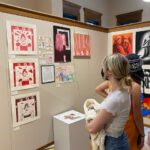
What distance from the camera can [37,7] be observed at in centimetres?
440

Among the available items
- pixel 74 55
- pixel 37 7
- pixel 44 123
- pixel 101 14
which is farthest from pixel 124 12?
pixel 44 123

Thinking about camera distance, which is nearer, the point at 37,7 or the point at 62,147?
the point at 62,147

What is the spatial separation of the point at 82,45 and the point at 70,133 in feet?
5.01

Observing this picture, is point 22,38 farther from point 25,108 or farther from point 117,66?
point 117,66

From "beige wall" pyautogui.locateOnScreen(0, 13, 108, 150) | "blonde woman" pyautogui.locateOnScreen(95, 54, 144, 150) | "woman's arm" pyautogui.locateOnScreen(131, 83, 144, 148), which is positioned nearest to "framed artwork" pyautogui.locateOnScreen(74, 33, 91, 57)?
"beige wall" pyautogui.locateOnScreen(0, 13, 108, 150)

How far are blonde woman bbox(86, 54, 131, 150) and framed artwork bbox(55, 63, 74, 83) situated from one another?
1584mm

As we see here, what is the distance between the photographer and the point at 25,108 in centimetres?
233

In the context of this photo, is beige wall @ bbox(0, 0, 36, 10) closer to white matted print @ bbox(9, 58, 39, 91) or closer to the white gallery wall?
the white gallery wall

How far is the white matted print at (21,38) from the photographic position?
2.15m

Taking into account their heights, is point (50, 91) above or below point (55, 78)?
below

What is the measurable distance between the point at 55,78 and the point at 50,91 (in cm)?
21

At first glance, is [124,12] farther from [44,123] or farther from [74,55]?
[44,123]

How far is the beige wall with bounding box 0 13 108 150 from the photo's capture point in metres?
2.11

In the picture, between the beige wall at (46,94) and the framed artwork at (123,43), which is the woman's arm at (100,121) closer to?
the beige wall at (46,94)
